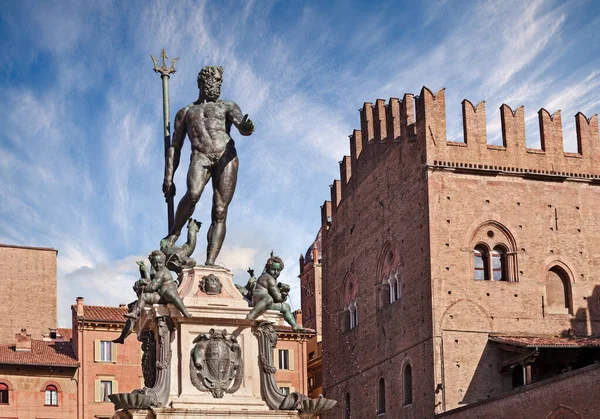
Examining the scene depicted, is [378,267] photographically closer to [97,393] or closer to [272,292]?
[97,393]

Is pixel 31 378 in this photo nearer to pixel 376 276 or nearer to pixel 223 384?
pixel 376 276

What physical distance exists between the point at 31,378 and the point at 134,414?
4074 cm

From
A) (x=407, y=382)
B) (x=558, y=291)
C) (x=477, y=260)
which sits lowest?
(x=407, y=382)

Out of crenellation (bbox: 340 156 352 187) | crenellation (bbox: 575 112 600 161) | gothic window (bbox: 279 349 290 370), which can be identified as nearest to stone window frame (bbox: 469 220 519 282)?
crenellation (bbox: 575 112 600 161)

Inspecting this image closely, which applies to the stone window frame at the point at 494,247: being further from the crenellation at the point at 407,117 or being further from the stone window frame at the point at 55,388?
the stone window frame at the point at 55,388

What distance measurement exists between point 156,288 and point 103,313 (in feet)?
136

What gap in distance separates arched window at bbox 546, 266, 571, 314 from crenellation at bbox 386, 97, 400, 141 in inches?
308

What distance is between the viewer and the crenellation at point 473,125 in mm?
39188

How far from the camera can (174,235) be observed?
11.0 m

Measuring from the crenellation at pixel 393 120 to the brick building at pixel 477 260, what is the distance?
39 mm

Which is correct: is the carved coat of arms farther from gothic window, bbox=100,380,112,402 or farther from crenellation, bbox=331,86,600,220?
gothic window, bbox=100,380,112,402

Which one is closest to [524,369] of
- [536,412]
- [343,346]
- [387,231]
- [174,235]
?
[536,412]

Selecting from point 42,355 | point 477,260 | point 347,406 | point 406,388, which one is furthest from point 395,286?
point 42,355

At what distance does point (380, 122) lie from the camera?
142 ft
